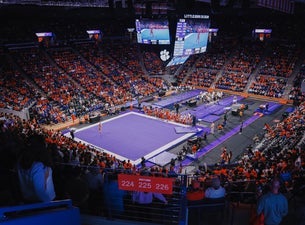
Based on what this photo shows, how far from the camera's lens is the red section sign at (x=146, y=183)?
16.7 feet

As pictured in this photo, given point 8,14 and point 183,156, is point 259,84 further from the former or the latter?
point 8,14

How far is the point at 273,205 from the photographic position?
4816 mm

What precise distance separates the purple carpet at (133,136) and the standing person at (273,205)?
1542 centimetres

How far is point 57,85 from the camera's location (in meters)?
33.6

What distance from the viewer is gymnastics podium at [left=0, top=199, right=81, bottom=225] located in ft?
12.5

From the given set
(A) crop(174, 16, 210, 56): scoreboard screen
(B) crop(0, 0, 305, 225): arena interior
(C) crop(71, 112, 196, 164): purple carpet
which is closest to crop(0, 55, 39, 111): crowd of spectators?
(B) crop(0, 0, 305, 225): arena interior

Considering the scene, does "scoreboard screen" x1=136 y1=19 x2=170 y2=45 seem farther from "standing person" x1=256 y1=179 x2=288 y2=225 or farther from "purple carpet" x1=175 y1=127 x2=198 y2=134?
"standing person" x1=256 y1=179 x2=288 y2=225

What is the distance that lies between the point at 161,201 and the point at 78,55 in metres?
39.3

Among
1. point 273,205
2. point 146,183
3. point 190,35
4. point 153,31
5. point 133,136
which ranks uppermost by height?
point 153,31

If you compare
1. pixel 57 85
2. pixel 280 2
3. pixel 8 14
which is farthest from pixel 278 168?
pixel 8 14

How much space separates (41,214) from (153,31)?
27.6 meters

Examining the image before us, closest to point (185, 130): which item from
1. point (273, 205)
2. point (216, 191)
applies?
point (216, 191)

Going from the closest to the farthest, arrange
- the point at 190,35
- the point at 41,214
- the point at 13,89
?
the point at 41,214 → the point at 190,35 → the point at 13,89

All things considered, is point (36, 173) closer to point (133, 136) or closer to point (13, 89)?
point (133, 136)
